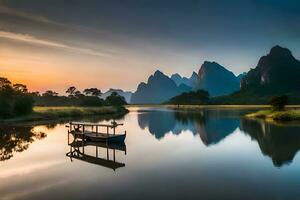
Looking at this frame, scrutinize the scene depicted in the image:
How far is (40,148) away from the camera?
106 ft

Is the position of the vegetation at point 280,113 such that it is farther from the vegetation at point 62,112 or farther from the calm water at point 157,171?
the vegetation at point 62,112

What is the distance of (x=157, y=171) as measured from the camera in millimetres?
21156

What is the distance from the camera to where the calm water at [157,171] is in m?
15.9

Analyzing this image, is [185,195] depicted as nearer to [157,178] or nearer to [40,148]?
[157,178]

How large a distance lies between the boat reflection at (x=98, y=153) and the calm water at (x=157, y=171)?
0.09 metres

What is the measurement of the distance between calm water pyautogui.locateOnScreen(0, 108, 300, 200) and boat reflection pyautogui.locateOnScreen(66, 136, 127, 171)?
9cm

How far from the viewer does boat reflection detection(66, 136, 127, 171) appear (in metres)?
24.1

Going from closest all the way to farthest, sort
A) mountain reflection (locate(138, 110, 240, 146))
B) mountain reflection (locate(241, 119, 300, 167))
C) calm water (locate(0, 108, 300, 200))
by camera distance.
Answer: calm water (locate(0, 108, 300, 200))
mountain reflection (locate(241, 119, 300, 167))
mountain reflection (locate(138, 110, 240, 146))

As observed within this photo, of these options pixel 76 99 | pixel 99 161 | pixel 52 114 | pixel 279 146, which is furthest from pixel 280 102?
pixel 76 99

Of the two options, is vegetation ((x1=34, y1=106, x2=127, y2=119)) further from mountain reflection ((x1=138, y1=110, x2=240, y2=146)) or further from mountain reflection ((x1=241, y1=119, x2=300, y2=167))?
mountain reflection ((x1=241, y1=119, x2=300, y2=167))

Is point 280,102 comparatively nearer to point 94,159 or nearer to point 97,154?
point 97,154

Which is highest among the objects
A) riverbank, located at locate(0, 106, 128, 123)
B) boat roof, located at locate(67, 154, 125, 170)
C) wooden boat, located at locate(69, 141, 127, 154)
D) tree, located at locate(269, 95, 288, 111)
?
tree, located at locate(269, 95, 288, 111)

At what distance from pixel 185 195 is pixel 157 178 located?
3.91 m

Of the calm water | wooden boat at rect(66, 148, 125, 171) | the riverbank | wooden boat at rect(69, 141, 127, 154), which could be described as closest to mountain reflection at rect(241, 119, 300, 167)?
the calm water
